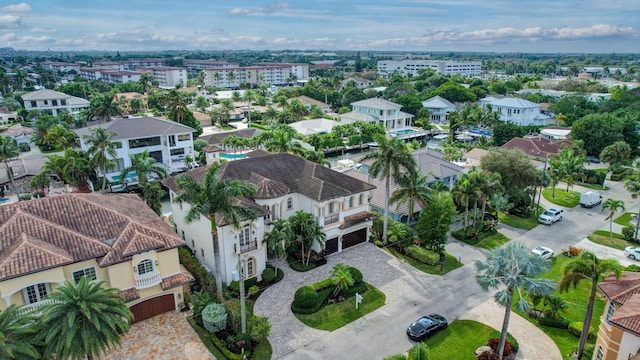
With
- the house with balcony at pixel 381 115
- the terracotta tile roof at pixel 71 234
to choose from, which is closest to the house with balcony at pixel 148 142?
the terracotta tile roof at pixel 71 234

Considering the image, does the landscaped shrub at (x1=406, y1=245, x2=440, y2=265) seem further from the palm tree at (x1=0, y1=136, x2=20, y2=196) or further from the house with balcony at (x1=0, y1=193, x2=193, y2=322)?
the palm tree at (x1=0, y1=136, x2=20, y2=196)

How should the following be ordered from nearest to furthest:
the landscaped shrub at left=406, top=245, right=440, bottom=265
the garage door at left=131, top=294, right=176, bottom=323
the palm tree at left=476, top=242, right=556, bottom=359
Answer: the palm tree at left=476, top=242, right=556, bottom=359, the garage door at left=131, top=294, right=176, bottom=323, the landscaped shrub at left=406, top=245, right=440, bottom=265

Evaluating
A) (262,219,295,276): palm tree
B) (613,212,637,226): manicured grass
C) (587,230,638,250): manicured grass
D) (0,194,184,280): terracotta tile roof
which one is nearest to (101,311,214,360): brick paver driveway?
(0,194,184,280): terracotta tile roof

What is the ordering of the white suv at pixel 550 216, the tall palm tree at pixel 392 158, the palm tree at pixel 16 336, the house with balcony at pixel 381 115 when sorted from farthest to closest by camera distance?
the house with balcony at pixel 381 115 < the white suv at pixel 550 216 < the tall palm tree at pixel 392 158 < the palm tree at pixel 16 336

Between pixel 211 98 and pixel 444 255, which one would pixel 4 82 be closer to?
pixel 211 98

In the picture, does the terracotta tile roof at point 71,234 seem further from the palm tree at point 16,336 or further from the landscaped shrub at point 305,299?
the landscaped shrub at point 305,299

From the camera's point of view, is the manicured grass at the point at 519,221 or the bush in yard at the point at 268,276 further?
the manicured grass at the point at 519,221
